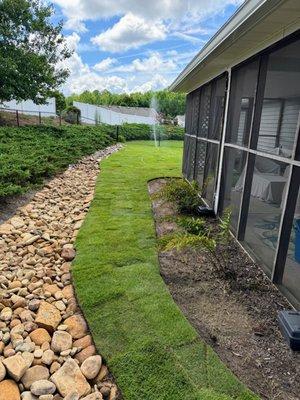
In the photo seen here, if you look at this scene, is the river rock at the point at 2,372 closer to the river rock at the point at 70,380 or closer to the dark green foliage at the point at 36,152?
the river rock at the point at 70,380

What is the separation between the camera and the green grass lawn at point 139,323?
1.94 meters

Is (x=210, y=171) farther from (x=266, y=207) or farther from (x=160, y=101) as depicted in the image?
(x=160, y=101)

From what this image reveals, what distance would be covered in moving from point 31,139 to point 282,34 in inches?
340

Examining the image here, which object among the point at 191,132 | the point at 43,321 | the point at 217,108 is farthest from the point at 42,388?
the point at 191,132

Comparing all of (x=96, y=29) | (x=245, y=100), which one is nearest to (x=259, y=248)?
(x=245, y=100)

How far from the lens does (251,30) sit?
9.59 feet

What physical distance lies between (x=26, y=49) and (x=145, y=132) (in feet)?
35.3

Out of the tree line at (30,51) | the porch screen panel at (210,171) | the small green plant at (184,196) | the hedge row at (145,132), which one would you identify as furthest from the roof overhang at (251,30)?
the hedge row at (145,132)

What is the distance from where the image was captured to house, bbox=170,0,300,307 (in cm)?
272

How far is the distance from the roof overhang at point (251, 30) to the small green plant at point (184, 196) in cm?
212

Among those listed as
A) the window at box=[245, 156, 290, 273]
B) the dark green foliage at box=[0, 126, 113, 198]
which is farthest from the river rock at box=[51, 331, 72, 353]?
the dark green foliage at box=[0, 126, 113, 198]

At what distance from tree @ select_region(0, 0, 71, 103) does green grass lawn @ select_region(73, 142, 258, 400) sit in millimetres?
9772

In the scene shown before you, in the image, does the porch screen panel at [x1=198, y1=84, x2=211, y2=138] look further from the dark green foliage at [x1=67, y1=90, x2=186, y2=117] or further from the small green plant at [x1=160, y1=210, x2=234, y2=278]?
the dark green foliage at [x1=67, y1=90, x2=186, y2=117]

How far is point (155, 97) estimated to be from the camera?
188ft
